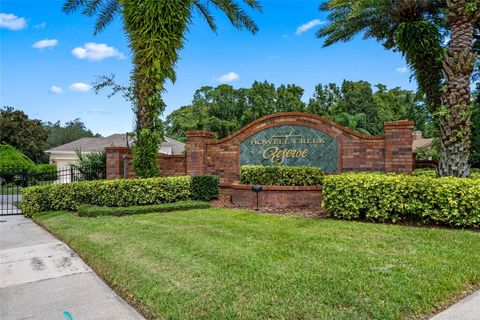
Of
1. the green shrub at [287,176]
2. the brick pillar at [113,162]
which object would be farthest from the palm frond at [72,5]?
the green shrub at [287,176]

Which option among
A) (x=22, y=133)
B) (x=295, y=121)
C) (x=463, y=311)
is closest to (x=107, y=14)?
(x=295, y=121)

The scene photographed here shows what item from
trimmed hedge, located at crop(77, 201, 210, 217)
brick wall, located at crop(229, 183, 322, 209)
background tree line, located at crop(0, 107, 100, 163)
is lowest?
trimmed hedge, located at crop(77, 201, 210, 217)

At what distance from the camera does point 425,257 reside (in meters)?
4.47

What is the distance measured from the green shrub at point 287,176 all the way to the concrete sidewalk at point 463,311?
5.97 metres

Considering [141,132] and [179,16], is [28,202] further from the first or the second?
[179,16]

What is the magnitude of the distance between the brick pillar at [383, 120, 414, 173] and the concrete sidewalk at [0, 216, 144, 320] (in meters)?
7.74

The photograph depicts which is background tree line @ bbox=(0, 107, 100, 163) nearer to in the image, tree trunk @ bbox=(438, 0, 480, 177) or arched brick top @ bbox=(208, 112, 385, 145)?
arched brick top @ bbox=(208, 112, 385, 145)

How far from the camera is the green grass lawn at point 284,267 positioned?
3.29m

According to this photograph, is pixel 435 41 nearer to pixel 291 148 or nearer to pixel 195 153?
pixel 291 148

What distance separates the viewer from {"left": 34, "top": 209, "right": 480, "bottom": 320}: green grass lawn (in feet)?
10.8

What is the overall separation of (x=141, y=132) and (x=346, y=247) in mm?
7280

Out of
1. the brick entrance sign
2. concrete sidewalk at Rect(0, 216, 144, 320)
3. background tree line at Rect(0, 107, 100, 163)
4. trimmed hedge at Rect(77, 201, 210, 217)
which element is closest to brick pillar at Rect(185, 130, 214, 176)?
the brick entrance sign

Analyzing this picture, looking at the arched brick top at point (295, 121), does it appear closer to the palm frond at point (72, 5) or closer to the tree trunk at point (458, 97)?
the tree trunk at point (458, 97)

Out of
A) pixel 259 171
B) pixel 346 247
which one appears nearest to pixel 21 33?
pixel 259 171
